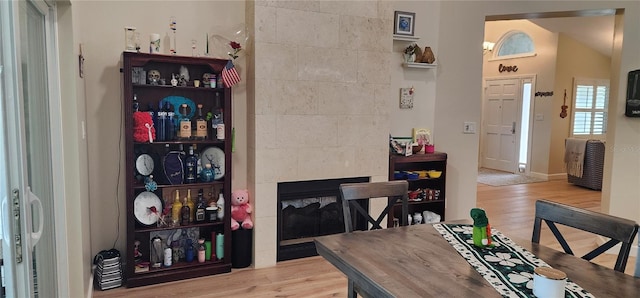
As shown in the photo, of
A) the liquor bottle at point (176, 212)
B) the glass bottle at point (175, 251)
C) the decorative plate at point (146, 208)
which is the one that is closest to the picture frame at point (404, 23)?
the liquor bottle at point (176, 212)

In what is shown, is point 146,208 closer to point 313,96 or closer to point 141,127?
point 141,127

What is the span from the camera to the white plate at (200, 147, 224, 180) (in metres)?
3.55

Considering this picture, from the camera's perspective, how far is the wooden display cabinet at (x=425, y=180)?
14.1ft

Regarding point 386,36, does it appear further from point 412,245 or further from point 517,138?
point 517,138

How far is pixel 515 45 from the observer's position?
884 centimetres

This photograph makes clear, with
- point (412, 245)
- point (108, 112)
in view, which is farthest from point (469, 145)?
point (108, 112)

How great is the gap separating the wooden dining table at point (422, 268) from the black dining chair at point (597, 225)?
137 millimetres

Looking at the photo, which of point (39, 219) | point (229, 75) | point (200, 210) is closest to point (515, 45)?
point (229, 75)

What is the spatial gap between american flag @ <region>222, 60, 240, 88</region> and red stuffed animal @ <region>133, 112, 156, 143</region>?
2.15 ft

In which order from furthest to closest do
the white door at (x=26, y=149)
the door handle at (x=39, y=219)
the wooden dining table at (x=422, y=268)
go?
the door handle at (x=39, y=219) < the wooden dining table at (x=422, y=268) < the white door at (x=26, y=149)

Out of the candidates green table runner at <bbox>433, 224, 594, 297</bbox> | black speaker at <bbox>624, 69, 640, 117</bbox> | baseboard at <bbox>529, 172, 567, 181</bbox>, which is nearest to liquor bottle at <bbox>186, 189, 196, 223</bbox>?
green table runner at <bbox>433, 224, 594, 297</bbox>

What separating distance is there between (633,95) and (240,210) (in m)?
3.75

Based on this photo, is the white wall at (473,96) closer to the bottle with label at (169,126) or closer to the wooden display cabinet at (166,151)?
the wooden display cabinet at (166,151)

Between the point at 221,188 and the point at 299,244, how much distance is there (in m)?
0.89
